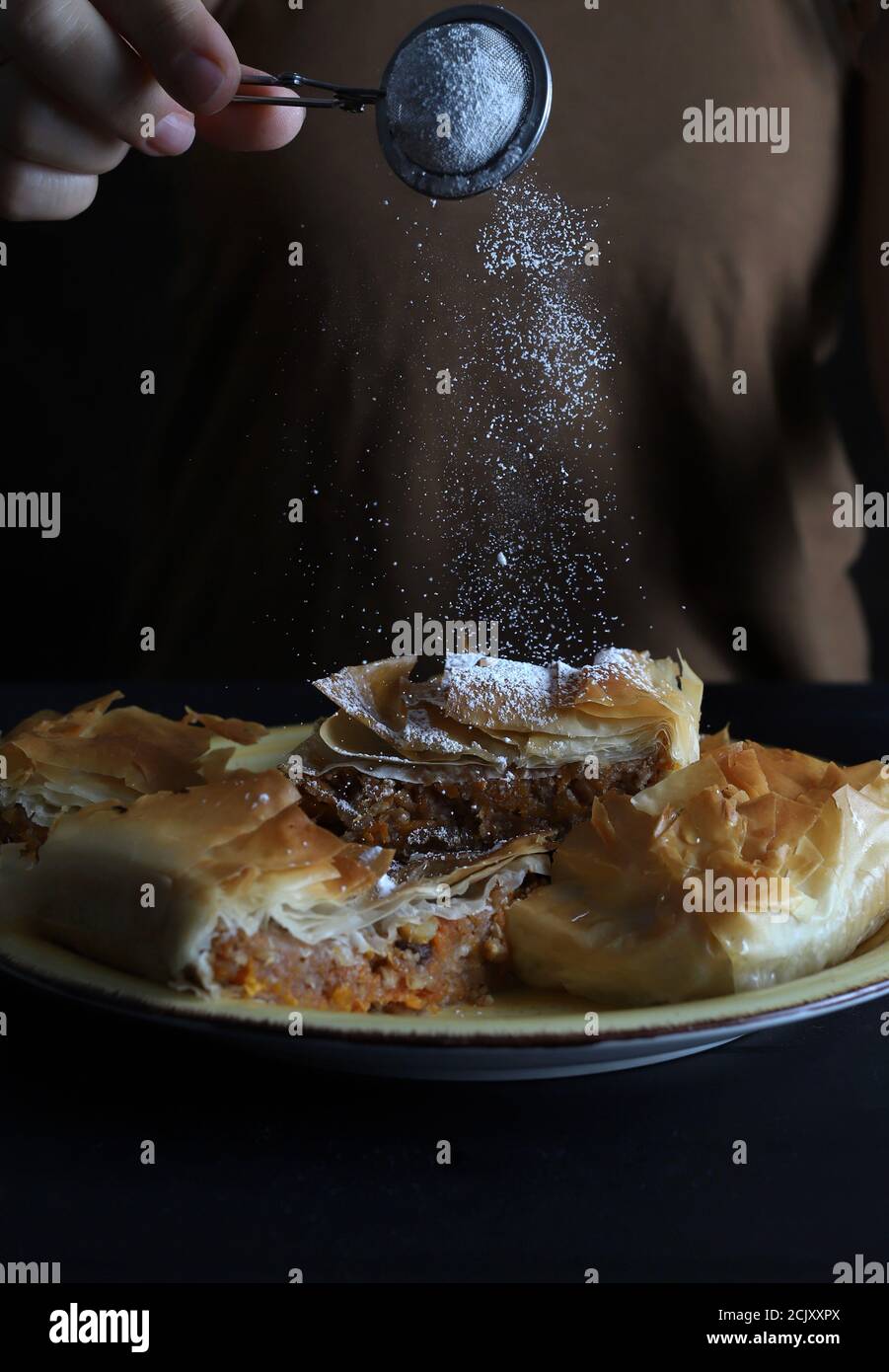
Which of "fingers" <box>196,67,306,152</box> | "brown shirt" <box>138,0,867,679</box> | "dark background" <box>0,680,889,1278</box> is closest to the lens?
"dark background" <box>0,680,889,1278</box>

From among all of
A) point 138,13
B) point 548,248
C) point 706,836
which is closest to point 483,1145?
point 706,836

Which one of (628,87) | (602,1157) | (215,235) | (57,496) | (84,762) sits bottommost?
(602,1157)

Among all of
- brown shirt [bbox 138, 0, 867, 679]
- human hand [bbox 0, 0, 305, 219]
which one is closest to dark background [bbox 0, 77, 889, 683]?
brown shirt [bbox 138, 0, 867, 679]

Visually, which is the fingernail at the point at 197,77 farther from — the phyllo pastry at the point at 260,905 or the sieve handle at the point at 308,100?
the phyllo pastry at the point at 260,905

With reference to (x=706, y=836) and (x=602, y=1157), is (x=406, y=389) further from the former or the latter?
(x=602, y=1157)

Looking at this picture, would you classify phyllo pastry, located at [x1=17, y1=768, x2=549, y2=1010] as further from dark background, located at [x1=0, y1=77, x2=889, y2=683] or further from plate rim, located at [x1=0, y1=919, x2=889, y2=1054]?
dark background, located at [x1=0, y1=77, x2=889, y2=683]
